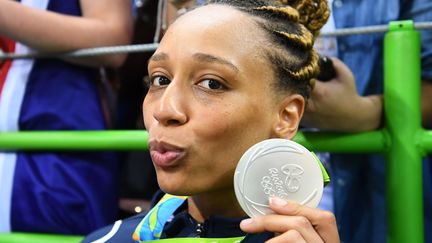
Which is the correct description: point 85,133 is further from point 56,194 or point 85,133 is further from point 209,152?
point 209,152

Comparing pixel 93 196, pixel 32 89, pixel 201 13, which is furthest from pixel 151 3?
pixel 201 13

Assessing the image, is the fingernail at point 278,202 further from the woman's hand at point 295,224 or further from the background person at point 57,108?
the background person at point 57,108

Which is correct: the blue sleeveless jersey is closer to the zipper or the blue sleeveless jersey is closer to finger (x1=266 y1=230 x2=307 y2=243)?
the zipper

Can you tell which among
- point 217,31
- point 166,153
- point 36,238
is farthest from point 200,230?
point 36,238

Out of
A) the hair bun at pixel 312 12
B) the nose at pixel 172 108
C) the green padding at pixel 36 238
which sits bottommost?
the green padding at pixel 36 238

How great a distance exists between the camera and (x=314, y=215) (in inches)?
26.3

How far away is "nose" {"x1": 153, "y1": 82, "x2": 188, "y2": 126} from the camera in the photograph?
706 mm

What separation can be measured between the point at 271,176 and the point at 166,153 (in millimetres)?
130

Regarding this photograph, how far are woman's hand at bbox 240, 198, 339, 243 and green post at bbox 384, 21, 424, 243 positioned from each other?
264 mm

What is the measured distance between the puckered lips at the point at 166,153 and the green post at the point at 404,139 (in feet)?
1.22

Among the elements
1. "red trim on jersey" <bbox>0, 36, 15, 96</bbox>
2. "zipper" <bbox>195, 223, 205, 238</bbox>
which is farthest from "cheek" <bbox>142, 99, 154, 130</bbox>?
"red trim on jersey" <bbox>0, 36, 15, 96</bbox>

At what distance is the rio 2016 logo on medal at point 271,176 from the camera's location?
670mm

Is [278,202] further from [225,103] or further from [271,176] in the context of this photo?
[225,103]

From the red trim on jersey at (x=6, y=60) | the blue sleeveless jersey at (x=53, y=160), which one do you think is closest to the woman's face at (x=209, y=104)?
the blue sleeveless jersey at (x=53, y=160)
